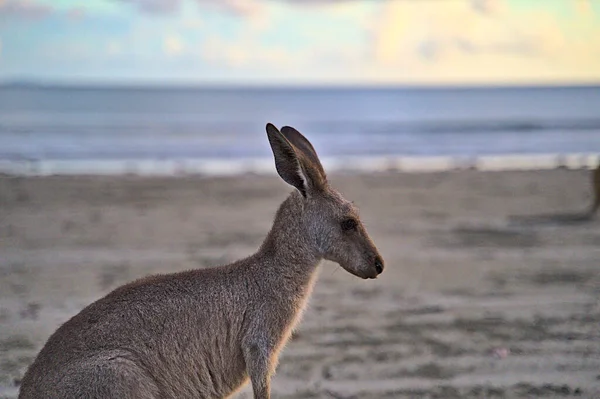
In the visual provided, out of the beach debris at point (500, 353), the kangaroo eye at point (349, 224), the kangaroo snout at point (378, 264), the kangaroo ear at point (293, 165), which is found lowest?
the beach debris at point (500, 353)

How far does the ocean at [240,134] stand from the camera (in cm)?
1791

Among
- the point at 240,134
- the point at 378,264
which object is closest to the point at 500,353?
the point at 378,264

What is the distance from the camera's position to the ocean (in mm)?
17906

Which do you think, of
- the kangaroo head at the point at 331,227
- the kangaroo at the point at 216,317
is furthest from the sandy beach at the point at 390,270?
the kangaroo head at the point at 331,227

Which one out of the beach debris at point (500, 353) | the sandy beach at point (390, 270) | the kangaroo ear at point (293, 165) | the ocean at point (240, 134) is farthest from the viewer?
the ocean at point (240, 134)

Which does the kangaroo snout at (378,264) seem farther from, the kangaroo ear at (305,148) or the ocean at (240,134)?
the ocean at (240,134)

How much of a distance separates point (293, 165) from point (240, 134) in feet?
63.0

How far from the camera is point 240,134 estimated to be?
2325cm

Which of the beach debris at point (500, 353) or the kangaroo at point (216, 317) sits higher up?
the kangaroo at point (216, 317)

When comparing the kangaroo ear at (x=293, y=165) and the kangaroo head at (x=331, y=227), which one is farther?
the kangaroo head at (x=331, y=227)

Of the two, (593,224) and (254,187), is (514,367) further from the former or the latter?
(254,187)

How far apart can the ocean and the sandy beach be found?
13.5 feet

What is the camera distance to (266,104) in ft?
145

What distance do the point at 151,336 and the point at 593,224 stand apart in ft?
24.2
